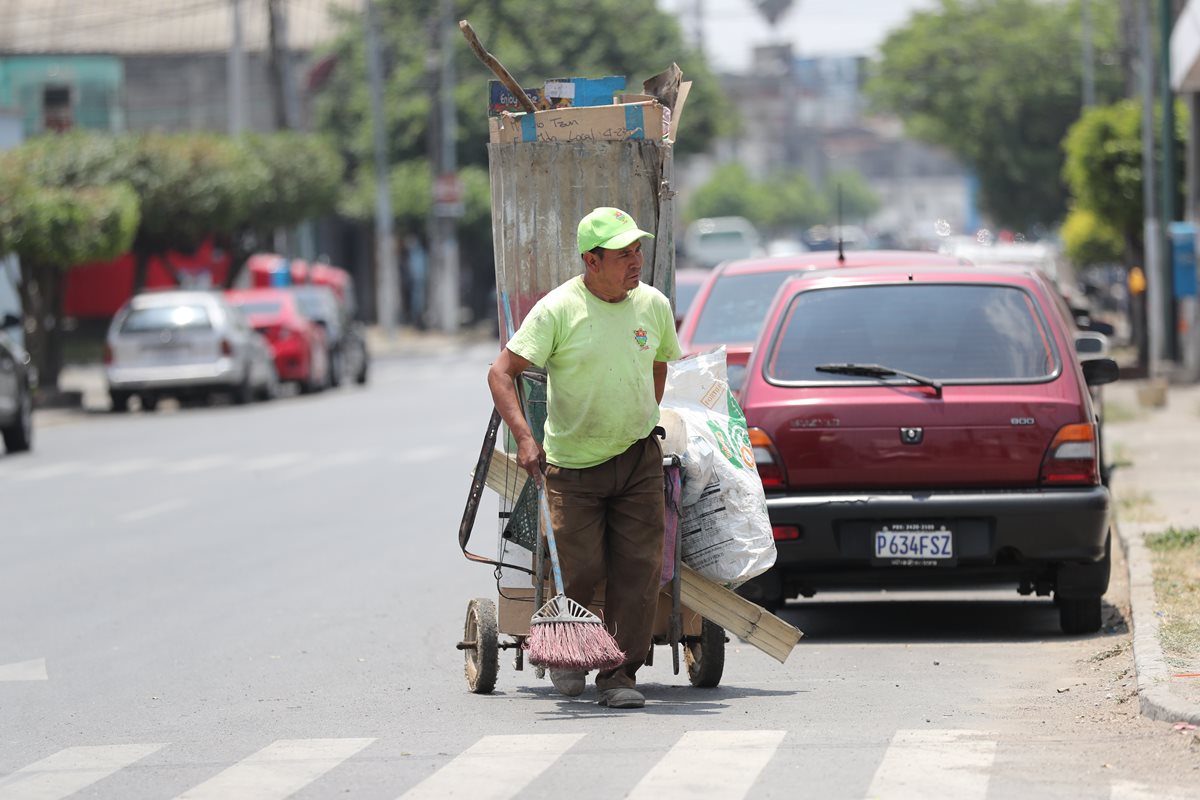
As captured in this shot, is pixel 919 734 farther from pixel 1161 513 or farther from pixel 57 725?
pixel 1161 513

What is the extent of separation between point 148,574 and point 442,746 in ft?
21.2

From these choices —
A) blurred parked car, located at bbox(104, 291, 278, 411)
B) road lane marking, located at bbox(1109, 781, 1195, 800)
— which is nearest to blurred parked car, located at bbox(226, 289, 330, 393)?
blurred parked car, located at bbox(104, 291, 278, 411)

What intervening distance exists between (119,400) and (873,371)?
2382 cm

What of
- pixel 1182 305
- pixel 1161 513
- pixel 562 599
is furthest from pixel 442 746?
pixel 1182 305

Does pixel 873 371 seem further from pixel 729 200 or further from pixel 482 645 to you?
pixel 729 200

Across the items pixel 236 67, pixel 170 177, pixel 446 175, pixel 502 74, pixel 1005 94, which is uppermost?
pixel 236 67

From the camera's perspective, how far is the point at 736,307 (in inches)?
540

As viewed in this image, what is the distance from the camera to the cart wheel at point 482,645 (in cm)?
854

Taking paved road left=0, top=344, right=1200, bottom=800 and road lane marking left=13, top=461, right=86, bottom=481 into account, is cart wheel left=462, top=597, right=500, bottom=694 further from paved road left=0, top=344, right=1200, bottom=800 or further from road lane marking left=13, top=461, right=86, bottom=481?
road lane marking left=13, top=461, right=86, bottom=481

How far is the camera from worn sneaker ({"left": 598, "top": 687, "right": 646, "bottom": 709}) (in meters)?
8.15

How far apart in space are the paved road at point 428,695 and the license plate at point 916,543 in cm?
42

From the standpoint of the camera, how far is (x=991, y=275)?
34.2 feet

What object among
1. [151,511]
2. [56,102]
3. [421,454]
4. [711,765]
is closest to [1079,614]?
[711,765]

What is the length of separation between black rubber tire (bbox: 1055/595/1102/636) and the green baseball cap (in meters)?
3.23
